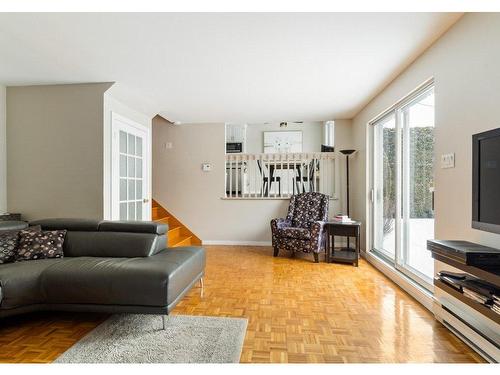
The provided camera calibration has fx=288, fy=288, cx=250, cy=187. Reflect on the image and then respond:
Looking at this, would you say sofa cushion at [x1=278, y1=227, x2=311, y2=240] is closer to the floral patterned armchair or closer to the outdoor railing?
the floral patterned armchair

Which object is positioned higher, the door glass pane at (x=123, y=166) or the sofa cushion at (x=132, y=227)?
the door glass pane at (x=123, y=166)

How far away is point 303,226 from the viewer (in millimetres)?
4738

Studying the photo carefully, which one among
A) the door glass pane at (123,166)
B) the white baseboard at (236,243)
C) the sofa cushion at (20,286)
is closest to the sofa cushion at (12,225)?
the sofa cushion at (20,286)

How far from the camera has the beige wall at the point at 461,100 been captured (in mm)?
1788

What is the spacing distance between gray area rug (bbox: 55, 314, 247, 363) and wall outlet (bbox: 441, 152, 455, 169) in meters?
1.98

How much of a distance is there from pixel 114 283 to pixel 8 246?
3.97ft

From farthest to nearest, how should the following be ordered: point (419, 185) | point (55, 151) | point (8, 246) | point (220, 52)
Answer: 1. point (55, 151)
2. point (419, 185)
3. point (220, 52)
4. point (8, 246)

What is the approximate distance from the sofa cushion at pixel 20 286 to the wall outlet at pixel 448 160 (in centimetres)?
315

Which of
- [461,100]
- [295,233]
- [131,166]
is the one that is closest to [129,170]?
[131,166]

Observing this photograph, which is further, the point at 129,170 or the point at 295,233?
the point at 295,233

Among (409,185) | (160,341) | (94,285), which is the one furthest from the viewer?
(409,185)

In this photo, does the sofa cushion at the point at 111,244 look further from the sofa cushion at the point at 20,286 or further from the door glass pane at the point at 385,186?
the door glass pane at the point at 385,186

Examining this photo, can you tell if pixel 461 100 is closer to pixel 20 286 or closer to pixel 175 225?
pixel 20 286

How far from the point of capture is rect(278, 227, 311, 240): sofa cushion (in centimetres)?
421
